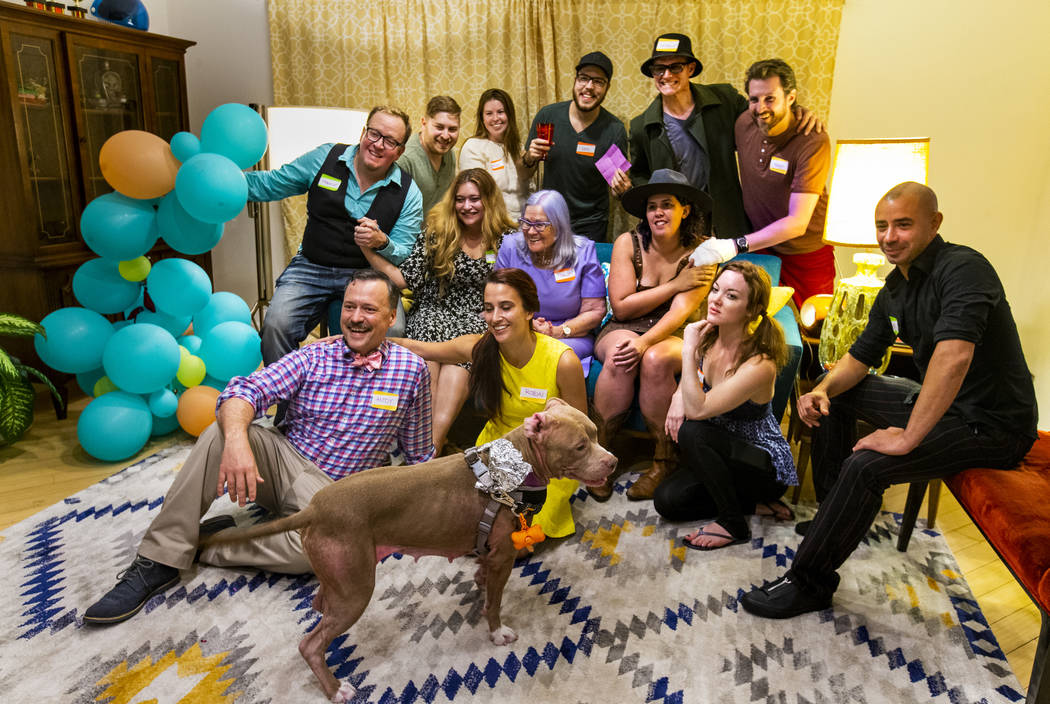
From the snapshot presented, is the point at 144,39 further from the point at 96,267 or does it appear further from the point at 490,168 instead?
the point at 490,168

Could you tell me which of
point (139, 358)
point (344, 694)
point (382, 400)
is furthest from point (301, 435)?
point (139, 358)

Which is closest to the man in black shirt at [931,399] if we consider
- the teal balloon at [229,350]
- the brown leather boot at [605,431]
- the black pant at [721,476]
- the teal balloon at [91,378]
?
the black pant at [721,476]

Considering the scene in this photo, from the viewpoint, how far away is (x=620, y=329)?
10.7 feet

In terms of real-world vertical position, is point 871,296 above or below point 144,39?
below

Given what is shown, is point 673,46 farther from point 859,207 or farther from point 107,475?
point 107,475

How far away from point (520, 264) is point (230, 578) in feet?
5.73

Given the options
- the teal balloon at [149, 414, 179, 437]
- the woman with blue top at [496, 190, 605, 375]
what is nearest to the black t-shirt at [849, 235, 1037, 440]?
the woman with blue top at [496, 190, 605, 375]

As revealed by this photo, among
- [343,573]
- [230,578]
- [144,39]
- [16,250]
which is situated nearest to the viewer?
[343,573]

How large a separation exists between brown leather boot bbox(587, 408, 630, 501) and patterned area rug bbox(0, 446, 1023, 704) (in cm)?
31

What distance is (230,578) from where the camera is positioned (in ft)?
7.97

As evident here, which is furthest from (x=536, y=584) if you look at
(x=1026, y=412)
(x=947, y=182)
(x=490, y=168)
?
(x=947, y=182)

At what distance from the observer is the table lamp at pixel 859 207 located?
308 cm

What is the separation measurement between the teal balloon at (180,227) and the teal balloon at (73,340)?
508 mm

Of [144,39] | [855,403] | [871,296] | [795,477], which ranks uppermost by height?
[144,39]
